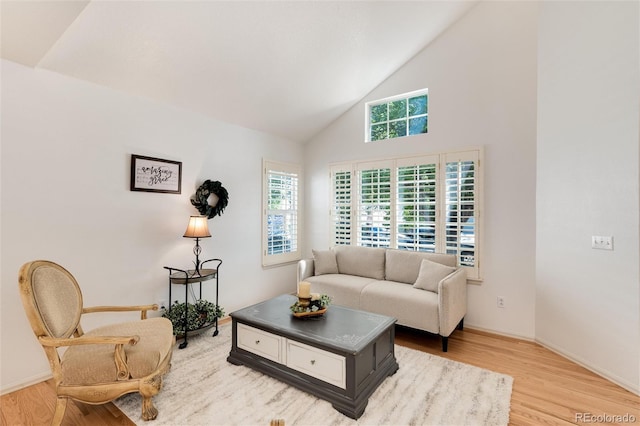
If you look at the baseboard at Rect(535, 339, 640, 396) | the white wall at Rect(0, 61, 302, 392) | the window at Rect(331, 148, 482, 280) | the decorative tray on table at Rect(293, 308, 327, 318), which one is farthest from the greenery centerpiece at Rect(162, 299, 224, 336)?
the baseboard at Rect(535, 339, 640, 396)

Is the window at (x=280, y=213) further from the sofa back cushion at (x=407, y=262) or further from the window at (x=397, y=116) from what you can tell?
the sofa back cushion at (x=407, y=262)

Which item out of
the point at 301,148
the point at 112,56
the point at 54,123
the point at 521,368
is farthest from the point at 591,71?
the point at 54,123

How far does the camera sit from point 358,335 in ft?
7.06

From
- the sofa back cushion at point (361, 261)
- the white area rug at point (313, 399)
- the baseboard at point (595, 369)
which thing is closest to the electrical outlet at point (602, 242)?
the baseboard at point (595, 369)

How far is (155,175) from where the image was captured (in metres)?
3.07

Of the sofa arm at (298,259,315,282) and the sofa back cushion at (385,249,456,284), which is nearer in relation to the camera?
the sofa back cushion at (385,249,456,284)

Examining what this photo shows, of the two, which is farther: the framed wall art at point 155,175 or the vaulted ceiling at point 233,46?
the framed wall art at point 155,175

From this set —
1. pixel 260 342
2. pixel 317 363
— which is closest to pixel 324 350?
pixel 317 363

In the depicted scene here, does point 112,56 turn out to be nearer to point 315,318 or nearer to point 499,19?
point 315,318

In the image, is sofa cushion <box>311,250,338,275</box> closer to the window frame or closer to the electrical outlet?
the window frame

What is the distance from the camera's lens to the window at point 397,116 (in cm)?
388

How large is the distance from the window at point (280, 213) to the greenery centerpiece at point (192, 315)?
1.18 metres

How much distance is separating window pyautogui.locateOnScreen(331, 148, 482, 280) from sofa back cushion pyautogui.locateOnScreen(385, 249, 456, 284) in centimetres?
20

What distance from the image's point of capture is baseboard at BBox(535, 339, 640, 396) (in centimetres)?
224
